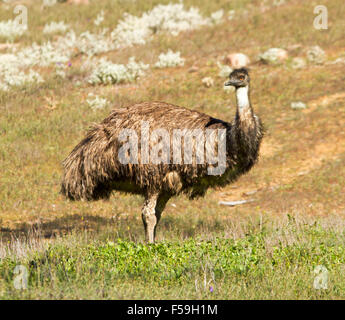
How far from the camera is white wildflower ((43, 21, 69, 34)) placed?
2618cm

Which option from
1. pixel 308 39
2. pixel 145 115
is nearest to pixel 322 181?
pixel 145 115

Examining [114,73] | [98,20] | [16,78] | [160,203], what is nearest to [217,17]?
[98,20]

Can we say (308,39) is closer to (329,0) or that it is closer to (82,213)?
(329,0)

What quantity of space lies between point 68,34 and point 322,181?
1491 centimetres

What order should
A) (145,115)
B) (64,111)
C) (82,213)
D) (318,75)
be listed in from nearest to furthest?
(145,115) < (82,213) < (64,111) < (318,75)

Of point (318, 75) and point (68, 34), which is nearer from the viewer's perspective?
point (318, 75)

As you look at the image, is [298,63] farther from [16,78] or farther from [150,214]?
[150,214]

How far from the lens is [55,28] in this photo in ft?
86.5

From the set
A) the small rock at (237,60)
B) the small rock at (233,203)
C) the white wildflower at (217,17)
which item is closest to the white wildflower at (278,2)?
the white wildflower at (217,17)

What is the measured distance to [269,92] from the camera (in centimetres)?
1909

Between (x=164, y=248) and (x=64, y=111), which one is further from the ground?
(x=64, y=111)

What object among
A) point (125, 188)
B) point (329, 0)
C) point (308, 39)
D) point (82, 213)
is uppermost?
point (329, 0)

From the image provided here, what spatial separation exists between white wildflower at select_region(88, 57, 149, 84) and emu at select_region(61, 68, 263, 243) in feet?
36.3

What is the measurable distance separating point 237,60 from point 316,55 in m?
2.66
